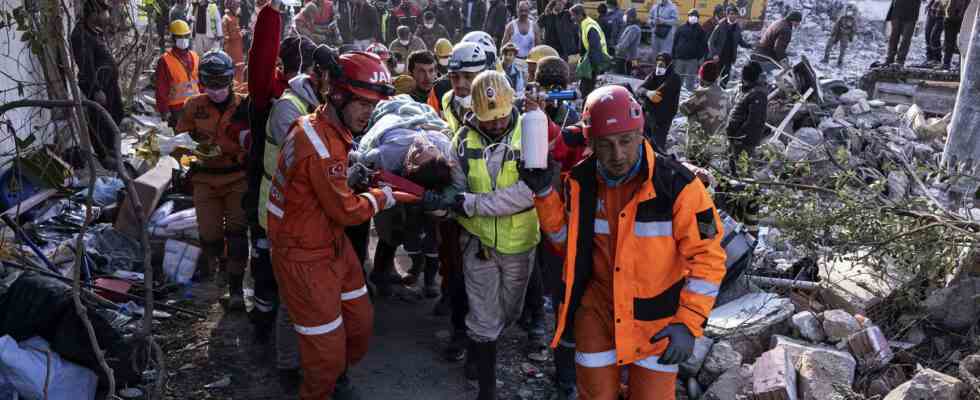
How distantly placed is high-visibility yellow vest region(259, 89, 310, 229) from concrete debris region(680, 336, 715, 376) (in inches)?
105

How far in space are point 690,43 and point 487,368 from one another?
11.7 metres

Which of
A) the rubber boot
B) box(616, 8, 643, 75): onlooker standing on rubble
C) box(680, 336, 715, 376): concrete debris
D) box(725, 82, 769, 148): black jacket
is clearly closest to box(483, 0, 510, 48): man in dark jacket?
box(616, 8, 643, 75): onlooker standing on rubble

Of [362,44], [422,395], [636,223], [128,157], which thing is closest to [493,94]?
[636,223]

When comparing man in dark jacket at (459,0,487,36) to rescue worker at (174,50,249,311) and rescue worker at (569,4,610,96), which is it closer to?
rescue worker at (569,4,610,96)

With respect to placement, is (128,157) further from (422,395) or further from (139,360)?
(422,395)

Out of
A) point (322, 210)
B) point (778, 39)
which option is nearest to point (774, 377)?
point (322, 210)

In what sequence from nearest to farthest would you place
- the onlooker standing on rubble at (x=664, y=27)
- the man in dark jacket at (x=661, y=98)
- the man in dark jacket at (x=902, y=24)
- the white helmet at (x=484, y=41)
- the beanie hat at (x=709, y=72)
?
the white helmet at (x=484, y=41) < the beanie hat at (x=709, y=72) < the man in dark jacket at (x=661, y=98) < the man in dark jacket at (x=902, y=24) < the onlooker standing on rubble at (x=664, y=27)

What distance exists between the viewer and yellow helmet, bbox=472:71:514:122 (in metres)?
4.01

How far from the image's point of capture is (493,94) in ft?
13.2

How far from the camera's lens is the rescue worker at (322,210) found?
11.8 feet

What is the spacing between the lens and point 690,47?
1452 cm

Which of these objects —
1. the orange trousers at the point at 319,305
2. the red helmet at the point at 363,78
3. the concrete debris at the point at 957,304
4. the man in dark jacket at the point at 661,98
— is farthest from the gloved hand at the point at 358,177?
the man in dark jacket at the point at 661,98

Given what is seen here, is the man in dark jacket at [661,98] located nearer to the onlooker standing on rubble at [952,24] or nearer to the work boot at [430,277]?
the work boot at [430,277]

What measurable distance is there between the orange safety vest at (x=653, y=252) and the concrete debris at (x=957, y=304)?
8.63 ft
